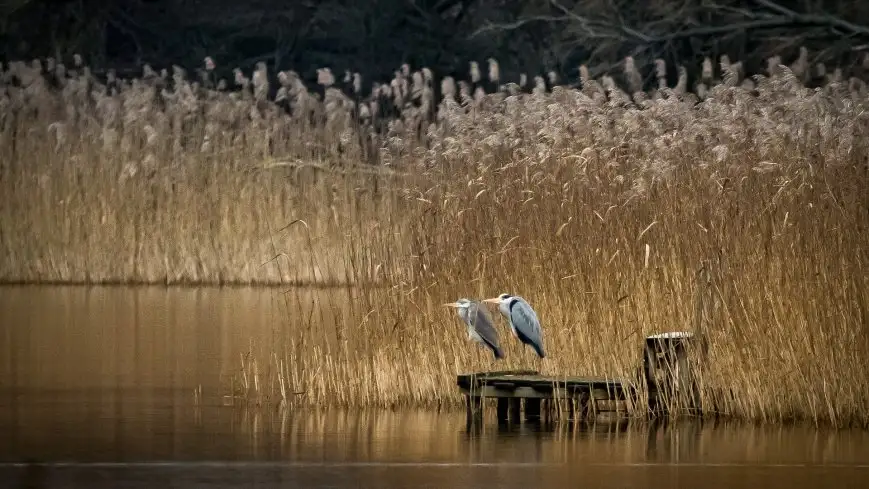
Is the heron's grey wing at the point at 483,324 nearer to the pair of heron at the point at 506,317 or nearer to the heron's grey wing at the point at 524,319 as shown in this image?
the pair of heron at the point at 506,317

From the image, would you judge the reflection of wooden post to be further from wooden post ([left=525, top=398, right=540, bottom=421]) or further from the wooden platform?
wooden post ([left=525, top=398, right=540, bottom=421])

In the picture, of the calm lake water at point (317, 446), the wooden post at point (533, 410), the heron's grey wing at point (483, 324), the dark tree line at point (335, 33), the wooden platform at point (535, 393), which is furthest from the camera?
the dark tree line at point (335, 33)

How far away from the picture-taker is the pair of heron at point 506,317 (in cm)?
962

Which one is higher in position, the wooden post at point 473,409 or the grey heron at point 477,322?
the grey heron at point 477,322

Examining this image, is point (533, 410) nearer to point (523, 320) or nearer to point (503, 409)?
point (503, 409)

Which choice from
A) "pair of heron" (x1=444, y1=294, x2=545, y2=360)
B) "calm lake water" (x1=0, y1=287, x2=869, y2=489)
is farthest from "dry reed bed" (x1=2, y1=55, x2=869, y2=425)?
"pair of heron" (x1=444, y1=294, x2=545, y2=360)

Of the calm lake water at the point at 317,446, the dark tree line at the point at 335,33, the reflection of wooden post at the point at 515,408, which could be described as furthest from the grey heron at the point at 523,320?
the dark tree line at the point at 335,33

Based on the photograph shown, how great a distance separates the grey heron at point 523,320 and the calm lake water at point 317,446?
417 millimetres

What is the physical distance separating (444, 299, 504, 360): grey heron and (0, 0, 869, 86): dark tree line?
15480 mm

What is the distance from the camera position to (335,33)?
3116 cm

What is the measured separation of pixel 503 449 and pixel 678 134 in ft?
9.00

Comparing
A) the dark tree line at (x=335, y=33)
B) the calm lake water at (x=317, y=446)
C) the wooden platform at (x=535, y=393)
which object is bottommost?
the calm lake water at (x=317, y=446)

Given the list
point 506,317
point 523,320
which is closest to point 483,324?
point 506,317

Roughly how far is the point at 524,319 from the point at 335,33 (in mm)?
21927
